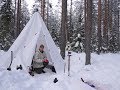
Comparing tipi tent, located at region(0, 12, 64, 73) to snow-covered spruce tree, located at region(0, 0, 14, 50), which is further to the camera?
snow-covered spruce tree, located at region(0, 0, 14, 50)

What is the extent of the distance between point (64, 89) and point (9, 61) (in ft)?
19.3

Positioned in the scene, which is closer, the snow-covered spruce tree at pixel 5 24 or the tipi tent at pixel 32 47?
the tipi tent at pixel 32 47

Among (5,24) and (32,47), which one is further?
(5,24)

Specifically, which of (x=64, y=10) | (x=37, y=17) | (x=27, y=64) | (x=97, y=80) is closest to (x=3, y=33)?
(x=64, y=10)

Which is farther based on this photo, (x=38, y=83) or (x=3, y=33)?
(x=3, y=33)

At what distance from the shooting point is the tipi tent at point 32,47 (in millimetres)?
12914

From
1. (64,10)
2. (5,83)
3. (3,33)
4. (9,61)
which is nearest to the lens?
(5,83)

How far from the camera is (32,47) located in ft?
42.6

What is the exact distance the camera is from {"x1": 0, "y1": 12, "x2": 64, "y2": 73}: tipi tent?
12.9 m

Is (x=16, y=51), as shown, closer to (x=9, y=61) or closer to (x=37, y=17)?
(x=9, y=61)

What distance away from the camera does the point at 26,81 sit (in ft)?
31.3

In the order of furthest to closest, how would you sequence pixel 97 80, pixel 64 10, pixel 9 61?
pixel 64 10
pixel 9 61
pixel 97 80

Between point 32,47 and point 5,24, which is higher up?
point 5,24

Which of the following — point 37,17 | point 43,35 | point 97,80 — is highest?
point 37,17
